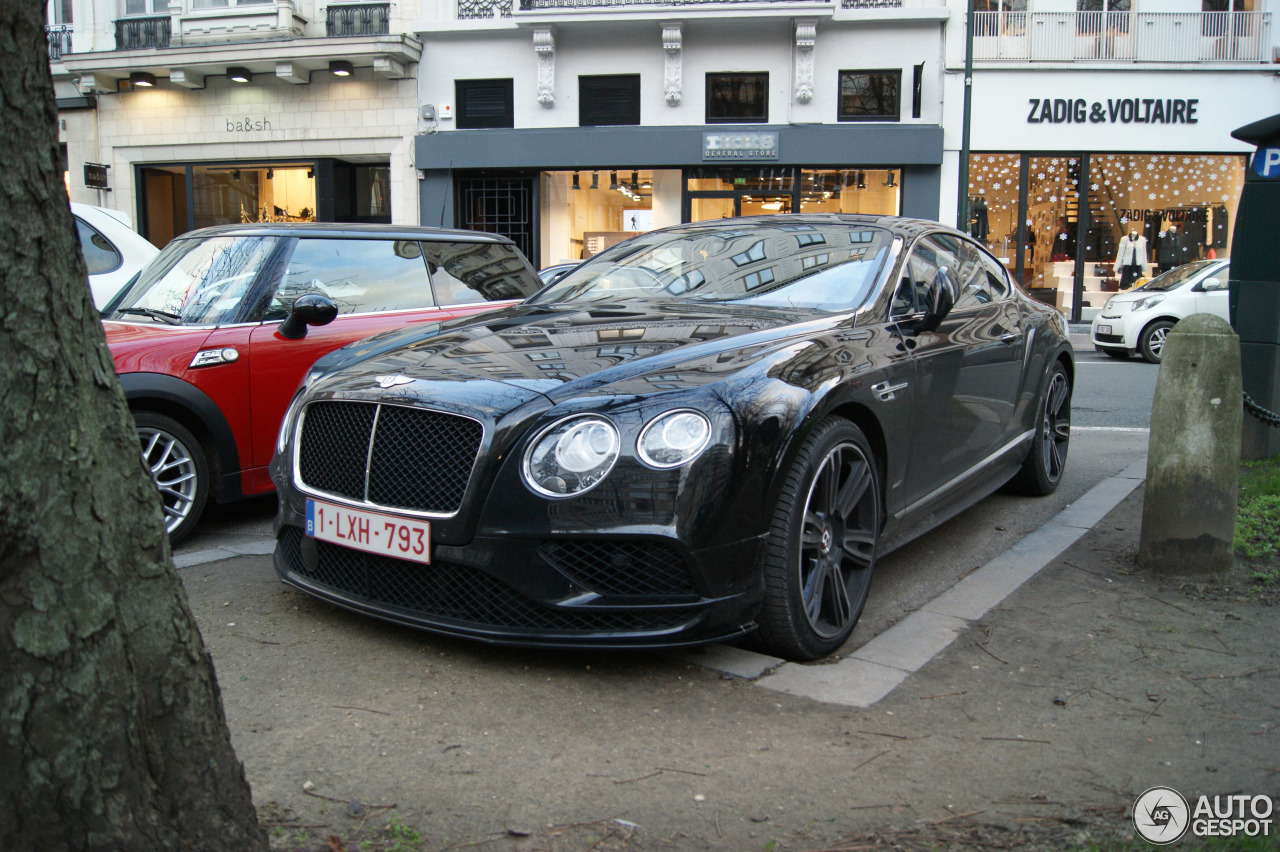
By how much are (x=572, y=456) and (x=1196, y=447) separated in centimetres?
257

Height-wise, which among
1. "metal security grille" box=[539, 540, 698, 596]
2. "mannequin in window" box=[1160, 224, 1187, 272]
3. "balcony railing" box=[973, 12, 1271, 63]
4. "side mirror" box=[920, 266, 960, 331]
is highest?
"balcony railing" box=[973, 12, 1271, 63]

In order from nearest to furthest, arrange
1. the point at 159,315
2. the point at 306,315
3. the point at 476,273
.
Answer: the point at 306,315, the point at 159,315, the point at 476,273

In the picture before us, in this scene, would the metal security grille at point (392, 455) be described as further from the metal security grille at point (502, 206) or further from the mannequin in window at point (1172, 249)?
the mannequin in window at point (1172, 249)

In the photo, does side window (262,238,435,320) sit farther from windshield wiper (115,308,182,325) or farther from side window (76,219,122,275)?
side window (76,219,122,275)

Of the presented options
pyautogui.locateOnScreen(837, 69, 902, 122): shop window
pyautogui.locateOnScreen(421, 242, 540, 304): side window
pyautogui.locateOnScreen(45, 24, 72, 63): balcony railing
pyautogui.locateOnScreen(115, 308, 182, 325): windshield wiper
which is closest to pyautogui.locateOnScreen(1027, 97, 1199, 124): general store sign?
pyautogui.locateOnScreen(837, 69, 902, 122): shop window

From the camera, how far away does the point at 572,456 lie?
2.89m

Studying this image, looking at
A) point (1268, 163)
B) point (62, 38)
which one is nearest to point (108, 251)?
point (1268, 163)

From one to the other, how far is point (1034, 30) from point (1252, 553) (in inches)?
716

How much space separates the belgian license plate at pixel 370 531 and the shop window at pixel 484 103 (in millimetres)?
18240

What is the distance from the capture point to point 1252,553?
13.9 feet

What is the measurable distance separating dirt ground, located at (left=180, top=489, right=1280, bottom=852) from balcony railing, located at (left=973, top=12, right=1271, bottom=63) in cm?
1858

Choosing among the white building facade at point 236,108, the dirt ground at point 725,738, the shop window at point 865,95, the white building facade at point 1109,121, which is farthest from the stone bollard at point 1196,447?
the white building facade at point 236,108

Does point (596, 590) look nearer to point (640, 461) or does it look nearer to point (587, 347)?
point (640, 461)

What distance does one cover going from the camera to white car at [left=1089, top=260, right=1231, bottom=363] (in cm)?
1390
